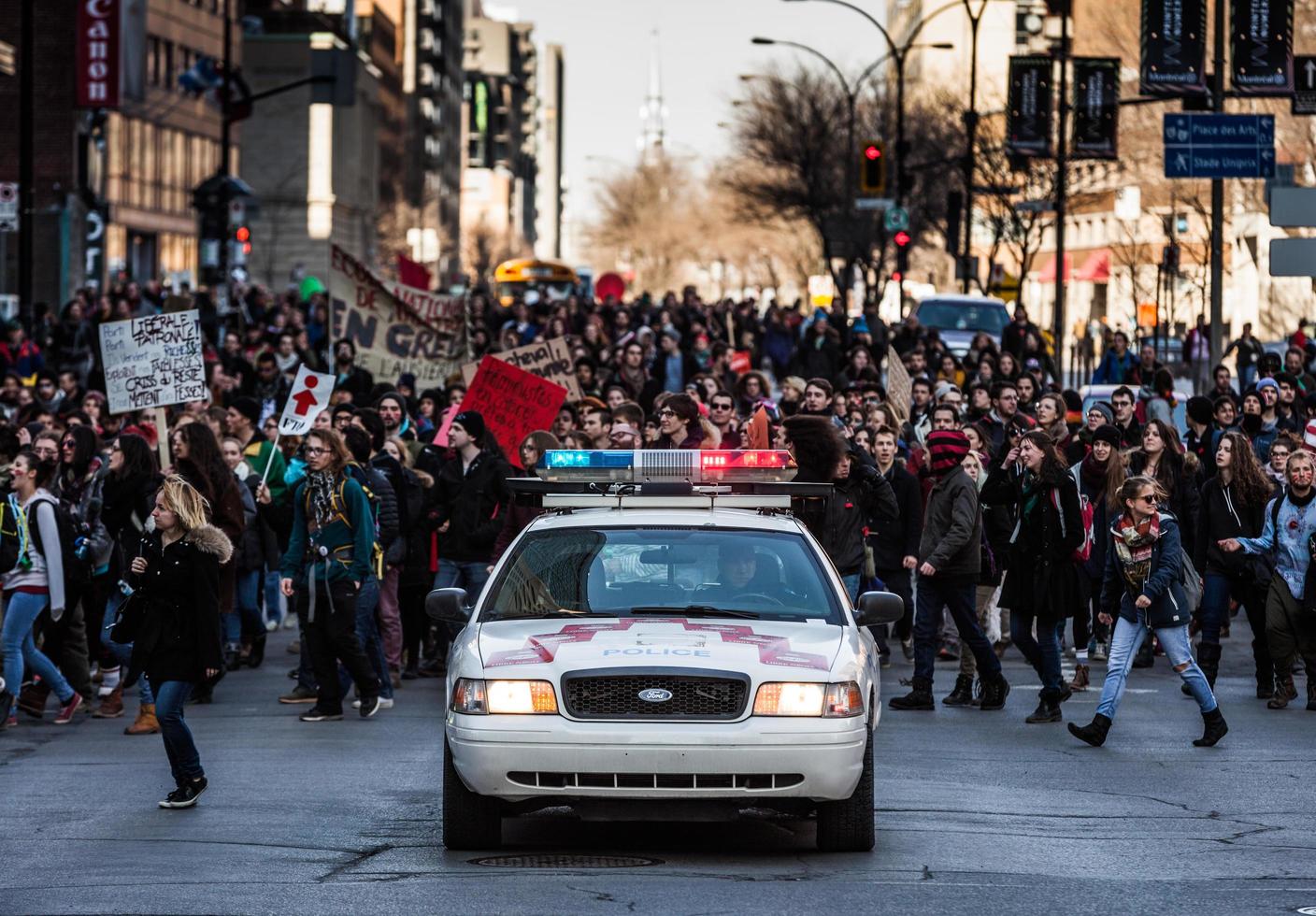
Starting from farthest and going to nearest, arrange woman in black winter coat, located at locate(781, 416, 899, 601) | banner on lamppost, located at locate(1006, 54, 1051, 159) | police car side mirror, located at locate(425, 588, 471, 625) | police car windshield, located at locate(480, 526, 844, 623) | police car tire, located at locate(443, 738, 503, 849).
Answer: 1. banner on lamppost, located at locate(1006, 54, 1051, 159)
2. woman in black winter coat, located at locate(781, 416, 899, 601)
3. police car side mirror, located at locate(425, 588, 471, 625)
4. police car windshield, located at locate(480, 526, 844, 623)
5. police car tire, located at locate(443, 738, 503, 849)

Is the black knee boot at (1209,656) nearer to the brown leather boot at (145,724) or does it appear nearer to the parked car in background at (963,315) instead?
the brown leather boot at (145,724)

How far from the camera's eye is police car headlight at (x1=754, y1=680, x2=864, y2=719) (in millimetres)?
9172

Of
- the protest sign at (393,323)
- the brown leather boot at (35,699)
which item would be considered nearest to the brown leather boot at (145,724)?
the brown leather boot at (35,699)

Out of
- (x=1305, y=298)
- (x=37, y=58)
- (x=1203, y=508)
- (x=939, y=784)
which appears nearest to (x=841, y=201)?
(x=1305, y=298)

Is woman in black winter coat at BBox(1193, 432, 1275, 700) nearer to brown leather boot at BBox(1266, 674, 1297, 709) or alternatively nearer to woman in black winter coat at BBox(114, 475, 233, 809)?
brown leather boot at BBox(1266, 674, 1297, 709)

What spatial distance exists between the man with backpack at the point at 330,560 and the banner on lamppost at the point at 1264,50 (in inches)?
629

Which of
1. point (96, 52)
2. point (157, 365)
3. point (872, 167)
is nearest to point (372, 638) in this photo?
point (157, 365)

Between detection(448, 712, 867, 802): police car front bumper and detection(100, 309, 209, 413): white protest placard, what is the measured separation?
984 cm

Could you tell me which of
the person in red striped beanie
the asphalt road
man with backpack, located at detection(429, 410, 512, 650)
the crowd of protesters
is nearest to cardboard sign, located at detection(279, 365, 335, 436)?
the crowd of protesters

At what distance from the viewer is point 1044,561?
14148 millimetres

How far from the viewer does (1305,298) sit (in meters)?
59.4

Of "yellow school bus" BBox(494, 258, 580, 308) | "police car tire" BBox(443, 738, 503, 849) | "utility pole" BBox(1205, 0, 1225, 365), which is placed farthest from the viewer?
"yellow school bus" BBox(494, 258, 580, 308)

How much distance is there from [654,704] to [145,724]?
5.68 metres

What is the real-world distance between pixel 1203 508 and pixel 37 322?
70.8 ft
